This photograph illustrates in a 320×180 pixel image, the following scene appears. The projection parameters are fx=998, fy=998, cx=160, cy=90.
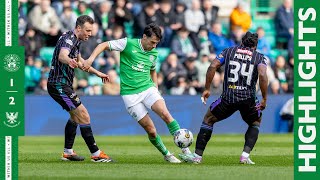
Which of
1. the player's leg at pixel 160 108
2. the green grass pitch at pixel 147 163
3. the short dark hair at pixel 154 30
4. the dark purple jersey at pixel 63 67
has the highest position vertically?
the short dark hair at pixel 154 30

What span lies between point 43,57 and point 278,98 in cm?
614

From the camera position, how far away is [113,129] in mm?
24750

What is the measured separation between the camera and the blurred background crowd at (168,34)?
25312 mm

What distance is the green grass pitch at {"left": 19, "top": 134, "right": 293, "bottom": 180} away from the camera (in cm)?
1296

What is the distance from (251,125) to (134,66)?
2006 mm

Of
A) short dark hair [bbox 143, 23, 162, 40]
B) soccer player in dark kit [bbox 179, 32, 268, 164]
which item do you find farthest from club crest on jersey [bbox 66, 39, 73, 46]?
soccer player in dark kit [bbox 179, 32, 268, 164]

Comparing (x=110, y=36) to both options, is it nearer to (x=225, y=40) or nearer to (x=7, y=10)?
(x=225, y=40)

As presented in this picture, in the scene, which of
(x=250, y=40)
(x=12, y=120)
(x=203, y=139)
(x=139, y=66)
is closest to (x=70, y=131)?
(x=139, y=66)

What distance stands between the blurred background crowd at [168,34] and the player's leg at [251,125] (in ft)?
33.8

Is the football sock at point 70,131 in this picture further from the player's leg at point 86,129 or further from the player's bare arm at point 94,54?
the player's bare arm at point 94,54

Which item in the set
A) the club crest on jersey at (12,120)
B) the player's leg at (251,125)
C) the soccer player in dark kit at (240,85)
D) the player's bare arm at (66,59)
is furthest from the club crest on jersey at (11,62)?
the player's leg at (251,125)

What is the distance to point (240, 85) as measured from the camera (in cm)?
1487

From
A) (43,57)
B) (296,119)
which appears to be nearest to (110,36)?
(43,57)

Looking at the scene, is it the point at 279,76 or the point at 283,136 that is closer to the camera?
the point at 283,136
